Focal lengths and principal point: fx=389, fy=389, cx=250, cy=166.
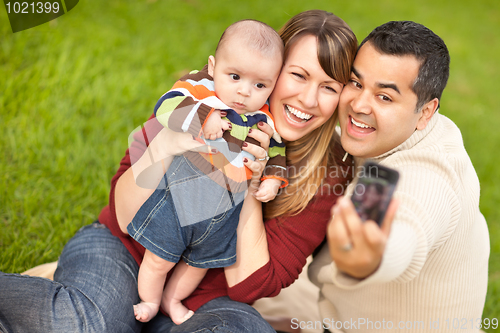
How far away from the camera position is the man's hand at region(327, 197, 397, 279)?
1.09 metres

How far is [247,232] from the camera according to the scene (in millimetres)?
1929

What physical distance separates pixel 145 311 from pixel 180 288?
Answer: 0.65 feet

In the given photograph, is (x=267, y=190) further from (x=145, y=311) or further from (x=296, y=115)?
(x=145, y=311)

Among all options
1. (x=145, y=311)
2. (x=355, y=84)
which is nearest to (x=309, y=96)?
(x=355, y=84)

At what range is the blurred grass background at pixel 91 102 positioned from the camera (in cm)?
282

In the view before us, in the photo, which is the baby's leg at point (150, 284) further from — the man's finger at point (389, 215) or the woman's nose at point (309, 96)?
the man's finger at point (389, 215)

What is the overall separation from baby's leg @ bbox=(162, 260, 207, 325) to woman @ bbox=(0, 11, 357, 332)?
49 millimetres

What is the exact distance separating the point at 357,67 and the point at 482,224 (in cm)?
109

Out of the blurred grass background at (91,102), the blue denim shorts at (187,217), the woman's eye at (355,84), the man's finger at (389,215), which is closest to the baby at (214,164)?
the blue denim shorts at (187,217)

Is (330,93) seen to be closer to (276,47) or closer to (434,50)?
(276,47)

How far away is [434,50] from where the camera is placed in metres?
1.70

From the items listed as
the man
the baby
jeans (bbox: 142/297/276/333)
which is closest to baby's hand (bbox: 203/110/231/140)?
the baby

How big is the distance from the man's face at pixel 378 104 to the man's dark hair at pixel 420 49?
0.09 feet

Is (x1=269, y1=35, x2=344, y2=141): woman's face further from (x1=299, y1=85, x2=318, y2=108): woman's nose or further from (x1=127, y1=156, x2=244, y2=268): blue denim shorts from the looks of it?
(x1=127, y1=156, x2=244, y2=268): blue denim shorts
